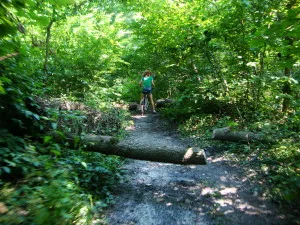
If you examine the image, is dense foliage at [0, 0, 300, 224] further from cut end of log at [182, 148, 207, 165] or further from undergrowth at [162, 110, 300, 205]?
cut end of log at [182, 148, 207, 165]

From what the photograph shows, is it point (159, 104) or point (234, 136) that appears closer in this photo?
point (234, 136)

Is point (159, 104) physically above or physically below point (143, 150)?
above

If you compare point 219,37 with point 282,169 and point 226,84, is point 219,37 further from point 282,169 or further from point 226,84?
point 282,169

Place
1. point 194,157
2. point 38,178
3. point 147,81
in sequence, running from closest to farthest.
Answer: point 38,178
point 194,157
point 147,81

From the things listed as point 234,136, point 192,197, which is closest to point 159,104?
point 234,136

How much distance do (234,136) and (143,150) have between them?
312 centimetres

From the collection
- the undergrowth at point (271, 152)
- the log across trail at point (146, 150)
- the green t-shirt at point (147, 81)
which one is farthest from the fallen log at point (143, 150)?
the green t-shirt at point (147, 81)

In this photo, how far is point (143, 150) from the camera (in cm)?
520

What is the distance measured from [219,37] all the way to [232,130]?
309cm

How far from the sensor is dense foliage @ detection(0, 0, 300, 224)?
310 cm

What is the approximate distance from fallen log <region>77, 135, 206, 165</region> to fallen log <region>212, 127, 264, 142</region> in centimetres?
227

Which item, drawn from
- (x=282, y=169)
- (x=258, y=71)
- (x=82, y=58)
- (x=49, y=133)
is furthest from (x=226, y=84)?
(x=49, y=133)

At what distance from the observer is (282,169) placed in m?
4.82

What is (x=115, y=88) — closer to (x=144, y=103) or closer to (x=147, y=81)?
(x=147, y=81)
